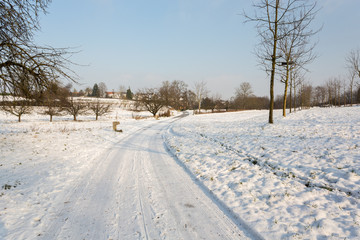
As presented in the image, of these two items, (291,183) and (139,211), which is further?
(291,183)

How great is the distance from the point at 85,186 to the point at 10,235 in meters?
1.88

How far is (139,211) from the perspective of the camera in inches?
134

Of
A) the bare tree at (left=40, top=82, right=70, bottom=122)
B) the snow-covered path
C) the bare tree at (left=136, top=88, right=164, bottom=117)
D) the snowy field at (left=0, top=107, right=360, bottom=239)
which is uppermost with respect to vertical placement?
Result: the bare tree at (left=136, top=88, right=164, bottom=117)

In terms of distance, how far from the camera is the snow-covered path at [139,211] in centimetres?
282

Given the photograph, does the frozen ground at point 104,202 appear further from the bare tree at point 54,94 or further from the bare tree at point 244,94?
the bare tree at point 244,94

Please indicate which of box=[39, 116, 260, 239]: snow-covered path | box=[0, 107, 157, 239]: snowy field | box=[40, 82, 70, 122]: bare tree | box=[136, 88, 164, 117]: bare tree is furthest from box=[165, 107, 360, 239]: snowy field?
box=[136, 88, 164, 117]: bare tree

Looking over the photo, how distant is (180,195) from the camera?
4.11 meters

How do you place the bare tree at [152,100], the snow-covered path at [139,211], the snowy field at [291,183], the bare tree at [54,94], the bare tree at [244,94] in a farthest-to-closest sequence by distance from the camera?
the bare tree at [244,94] < the bare tree at [152,100] < the bare tree at [54,94] < the snowy field at [291,183] < the snow-covered path at [139,211]

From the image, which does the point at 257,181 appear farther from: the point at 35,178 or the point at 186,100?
the point at 186,100

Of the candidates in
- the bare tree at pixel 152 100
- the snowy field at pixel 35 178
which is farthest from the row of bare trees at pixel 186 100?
the snowy field at pixel 35 178

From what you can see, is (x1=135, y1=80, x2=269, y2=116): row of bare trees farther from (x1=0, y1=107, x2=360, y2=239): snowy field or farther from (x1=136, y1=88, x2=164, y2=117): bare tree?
(x1=0, y1=107, x2=360, y2=239): snowy field

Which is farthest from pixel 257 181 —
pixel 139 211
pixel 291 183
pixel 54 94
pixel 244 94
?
pixel 244 94

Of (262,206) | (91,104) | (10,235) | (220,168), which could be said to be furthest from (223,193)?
(91,104)

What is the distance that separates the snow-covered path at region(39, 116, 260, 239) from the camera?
2.82 m
